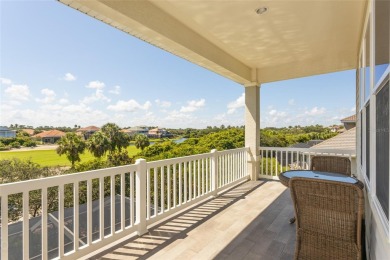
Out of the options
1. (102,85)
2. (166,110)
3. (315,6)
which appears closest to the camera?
(315,6)

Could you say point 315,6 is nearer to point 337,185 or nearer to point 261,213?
point 337,185

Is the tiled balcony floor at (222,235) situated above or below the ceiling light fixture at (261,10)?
below

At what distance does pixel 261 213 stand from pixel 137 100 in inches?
1279

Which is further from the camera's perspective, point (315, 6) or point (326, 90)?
point (326, 90)

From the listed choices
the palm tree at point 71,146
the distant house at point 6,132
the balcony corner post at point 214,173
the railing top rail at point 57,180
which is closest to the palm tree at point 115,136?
the palm tree at point 71,146

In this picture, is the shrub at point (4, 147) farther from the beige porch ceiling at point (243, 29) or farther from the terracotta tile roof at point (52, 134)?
the beige porch ceiling at point (243, 29)

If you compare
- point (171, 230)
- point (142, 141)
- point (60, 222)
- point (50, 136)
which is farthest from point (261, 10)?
point (50, 136)

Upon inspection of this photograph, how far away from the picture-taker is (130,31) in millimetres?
2914

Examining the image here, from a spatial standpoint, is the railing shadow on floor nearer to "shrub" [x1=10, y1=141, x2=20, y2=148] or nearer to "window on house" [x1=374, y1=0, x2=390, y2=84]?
"window on house" [x1=374, y1=0, x2=390, y2=84]

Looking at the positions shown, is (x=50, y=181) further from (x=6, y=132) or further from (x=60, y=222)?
(x=6, y=132)

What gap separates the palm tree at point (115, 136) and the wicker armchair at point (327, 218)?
29.7m

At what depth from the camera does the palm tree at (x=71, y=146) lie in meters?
25.7

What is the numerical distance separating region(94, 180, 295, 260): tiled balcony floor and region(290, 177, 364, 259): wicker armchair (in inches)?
18.5

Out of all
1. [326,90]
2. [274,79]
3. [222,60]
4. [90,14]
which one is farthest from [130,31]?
[326,90]
